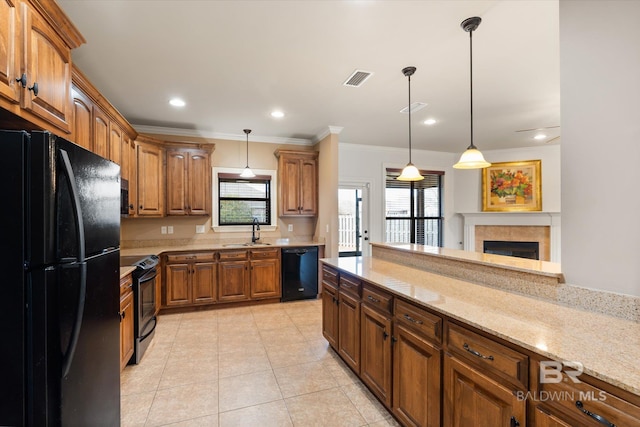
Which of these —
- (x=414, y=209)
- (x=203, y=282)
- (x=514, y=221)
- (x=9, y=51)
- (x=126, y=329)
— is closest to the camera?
(x=9, y=51)

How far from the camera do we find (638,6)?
135 centimetres

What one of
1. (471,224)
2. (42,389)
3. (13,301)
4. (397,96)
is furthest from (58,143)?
(471,224)

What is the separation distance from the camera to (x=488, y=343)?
1.26m

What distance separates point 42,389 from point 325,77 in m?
2.92

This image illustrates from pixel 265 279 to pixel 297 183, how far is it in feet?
5.52

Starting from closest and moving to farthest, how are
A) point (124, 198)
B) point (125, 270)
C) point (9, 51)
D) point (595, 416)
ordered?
point (595, 416), point (9, 51), point (125, 270), point (124, 198)

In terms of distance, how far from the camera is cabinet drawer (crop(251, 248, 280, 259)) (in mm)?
4453

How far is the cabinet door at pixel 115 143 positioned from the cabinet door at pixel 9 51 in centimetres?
A: 190

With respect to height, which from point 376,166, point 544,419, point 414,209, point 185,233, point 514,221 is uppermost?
point 376,166

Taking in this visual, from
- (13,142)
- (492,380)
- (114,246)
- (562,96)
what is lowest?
(492,380)

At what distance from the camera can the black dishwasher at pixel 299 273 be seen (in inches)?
181

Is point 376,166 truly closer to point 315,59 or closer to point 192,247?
point 315,59

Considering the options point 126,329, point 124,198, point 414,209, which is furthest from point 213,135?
point 414,209

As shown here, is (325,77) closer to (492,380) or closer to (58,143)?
(58,143)
